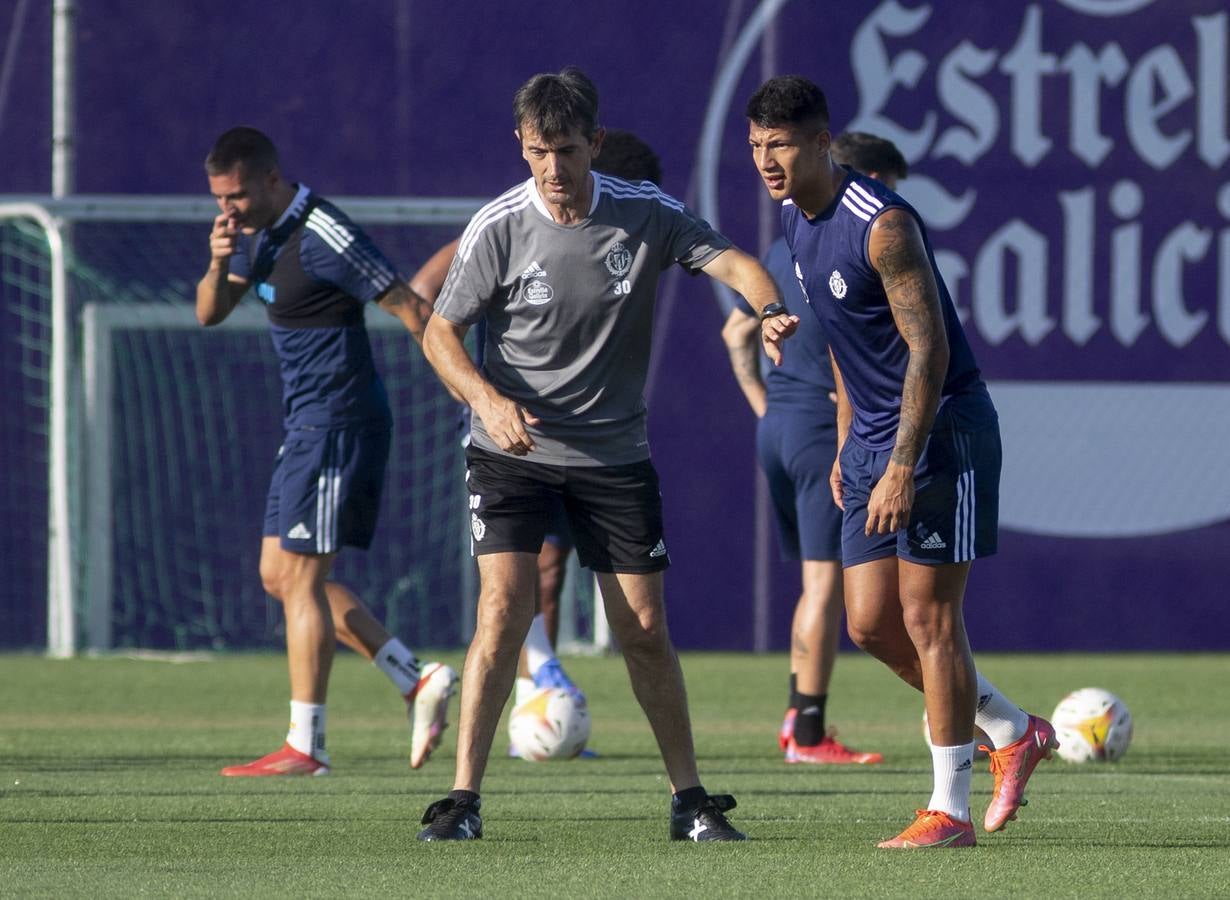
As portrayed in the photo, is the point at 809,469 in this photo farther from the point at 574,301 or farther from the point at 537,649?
the point at 574,301

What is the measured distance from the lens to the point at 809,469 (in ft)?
26.3

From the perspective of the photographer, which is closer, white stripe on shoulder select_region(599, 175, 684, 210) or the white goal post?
white stripe on shoulder select_region(599, 175, 684, 210)

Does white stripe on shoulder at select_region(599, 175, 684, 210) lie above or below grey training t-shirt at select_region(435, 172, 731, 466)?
above

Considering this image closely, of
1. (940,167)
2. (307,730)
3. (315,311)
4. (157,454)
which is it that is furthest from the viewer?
(940,167)

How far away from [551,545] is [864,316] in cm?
331

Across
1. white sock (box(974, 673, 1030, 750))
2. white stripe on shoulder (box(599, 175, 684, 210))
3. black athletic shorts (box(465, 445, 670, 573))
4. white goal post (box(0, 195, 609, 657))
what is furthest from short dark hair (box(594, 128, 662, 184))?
white goal post (box(0, 195, 609, 657))

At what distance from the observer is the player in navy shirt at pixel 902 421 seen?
5336mm

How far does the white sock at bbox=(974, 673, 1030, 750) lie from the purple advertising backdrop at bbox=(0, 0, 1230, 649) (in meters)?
7.69

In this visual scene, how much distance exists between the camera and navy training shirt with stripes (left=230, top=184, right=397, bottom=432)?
7.40 metres

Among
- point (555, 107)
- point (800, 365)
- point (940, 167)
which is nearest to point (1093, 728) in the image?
point (800, 365)

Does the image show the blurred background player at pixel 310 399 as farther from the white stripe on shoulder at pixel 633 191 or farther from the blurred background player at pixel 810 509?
the white stripe on shoulder at pixel 633 191

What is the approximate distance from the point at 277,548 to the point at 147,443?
A: 20.1ft

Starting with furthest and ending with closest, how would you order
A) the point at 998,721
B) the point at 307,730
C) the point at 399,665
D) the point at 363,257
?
1. the point at 399,665
2. the point at 307,730
3. the point at 363,257
4. the point at 998,721

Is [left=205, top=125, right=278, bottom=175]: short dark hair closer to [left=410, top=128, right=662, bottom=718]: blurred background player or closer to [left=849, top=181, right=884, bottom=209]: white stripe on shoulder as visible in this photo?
[left=410, top=128, right=662, bottom=718]: blurred background player
